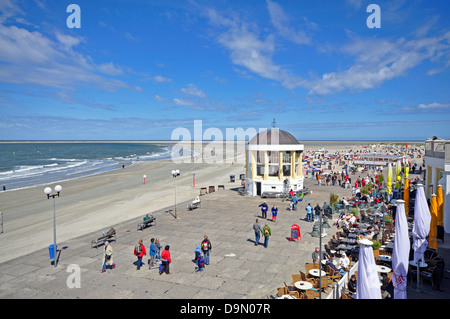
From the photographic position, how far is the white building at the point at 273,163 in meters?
23.1

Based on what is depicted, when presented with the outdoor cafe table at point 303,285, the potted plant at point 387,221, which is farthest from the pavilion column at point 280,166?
the outdoor cafe table at point 303,285

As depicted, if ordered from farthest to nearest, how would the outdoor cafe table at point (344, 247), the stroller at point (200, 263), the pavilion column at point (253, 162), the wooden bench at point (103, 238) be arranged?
the pavilion column at point (253, 162), the wooden bench at point (103, 238), the outdoor cafe table at point (344, 247), the stroller at point (200, 263)

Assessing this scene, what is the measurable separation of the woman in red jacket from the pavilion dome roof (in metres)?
15.2

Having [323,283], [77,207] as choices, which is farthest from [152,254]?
[77,207]

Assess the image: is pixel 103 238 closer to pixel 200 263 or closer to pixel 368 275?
pixel 200 263

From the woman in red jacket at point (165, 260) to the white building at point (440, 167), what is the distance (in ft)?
43.6

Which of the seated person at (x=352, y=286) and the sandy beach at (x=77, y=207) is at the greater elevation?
the seated person at (x=352, y=286)

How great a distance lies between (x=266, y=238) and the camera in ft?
40.2

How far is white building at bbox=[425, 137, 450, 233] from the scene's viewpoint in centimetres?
1352

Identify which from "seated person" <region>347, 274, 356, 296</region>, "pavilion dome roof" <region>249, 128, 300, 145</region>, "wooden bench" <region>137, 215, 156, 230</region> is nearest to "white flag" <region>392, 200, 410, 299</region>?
"seated person" <region>347, 274, 356, 296</region>

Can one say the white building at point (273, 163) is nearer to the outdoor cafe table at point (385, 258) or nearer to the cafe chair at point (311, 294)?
the outdoor cafe table at point (385, 258)

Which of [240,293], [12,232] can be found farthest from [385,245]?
[12,232]

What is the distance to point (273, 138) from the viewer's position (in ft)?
76.4
